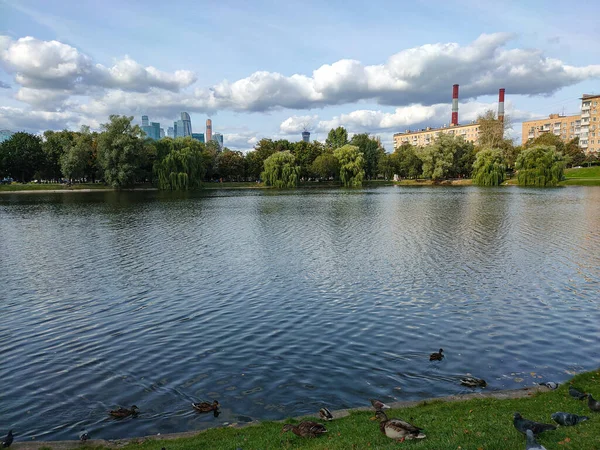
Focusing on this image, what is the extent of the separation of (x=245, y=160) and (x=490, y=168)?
73228 mm

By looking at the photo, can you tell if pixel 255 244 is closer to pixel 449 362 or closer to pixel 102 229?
pixel 102 229

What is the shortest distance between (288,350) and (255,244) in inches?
732

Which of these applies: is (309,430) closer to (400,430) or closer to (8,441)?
(400,430)

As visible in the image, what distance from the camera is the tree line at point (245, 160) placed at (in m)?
98.1

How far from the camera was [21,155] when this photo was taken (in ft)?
373

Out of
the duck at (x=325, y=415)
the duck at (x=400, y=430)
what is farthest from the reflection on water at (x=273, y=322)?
the duck at (x=400, y=430)

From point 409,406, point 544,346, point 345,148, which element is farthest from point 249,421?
point 345,148

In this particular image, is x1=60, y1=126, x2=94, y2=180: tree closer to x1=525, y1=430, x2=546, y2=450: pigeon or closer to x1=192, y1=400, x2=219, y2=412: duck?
x1=192, y1=400, x2=219, y2=412: duck

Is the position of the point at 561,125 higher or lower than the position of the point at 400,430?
higher

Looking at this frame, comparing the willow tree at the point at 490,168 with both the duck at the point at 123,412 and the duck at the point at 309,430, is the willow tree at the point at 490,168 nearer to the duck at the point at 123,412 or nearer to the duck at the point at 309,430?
the duck at the point at 309,430

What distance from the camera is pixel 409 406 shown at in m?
9.29

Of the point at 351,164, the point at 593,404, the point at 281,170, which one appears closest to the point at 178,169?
the point at 281,170

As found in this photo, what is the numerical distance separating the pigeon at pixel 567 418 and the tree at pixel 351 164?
11554cm

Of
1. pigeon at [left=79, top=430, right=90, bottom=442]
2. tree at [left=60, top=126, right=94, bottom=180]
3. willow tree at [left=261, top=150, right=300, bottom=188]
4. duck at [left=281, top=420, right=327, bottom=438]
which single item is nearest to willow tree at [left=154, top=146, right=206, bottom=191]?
tree at [left=60, top=126, right=94, bottom=180]
